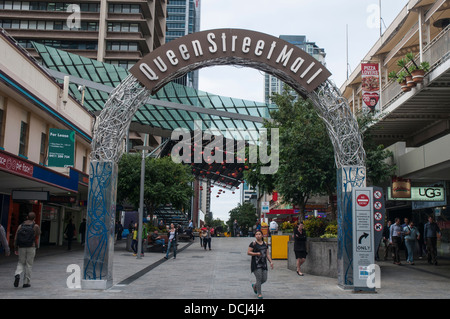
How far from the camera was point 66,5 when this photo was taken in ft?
206

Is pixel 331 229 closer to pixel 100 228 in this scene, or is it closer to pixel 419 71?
pixel 419 71

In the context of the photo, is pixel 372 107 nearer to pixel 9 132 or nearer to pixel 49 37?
pixel 9 132

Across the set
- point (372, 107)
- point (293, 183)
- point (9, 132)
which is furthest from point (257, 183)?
point (9, 132)

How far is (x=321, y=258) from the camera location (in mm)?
15047

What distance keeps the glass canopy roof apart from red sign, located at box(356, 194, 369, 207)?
102 ft

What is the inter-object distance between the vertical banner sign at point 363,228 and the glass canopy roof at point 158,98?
3117 centimetres

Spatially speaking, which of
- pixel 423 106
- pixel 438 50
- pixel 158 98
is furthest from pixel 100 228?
pixel 158 98

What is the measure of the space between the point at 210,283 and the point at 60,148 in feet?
33.6

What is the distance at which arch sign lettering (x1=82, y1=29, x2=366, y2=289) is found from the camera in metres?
12.0

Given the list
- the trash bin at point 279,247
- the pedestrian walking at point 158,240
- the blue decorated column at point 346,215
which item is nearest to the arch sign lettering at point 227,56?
the blue decorated column at point 346,215

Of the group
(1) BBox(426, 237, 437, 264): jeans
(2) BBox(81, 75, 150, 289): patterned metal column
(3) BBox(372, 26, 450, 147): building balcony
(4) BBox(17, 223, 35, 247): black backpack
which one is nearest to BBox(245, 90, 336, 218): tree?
(3) BBox(372, 26, 450, 147): building balcony

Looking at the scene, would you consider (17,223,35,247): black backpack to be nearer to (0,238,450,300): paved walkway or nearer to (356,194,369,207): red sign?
(0,238,450,300): paved walkway

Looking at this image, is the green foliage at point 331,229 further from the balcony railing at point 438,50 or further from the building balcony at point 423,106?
the balcony railing at point 438,50

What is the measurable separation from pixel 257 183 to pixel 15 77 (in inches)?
488
